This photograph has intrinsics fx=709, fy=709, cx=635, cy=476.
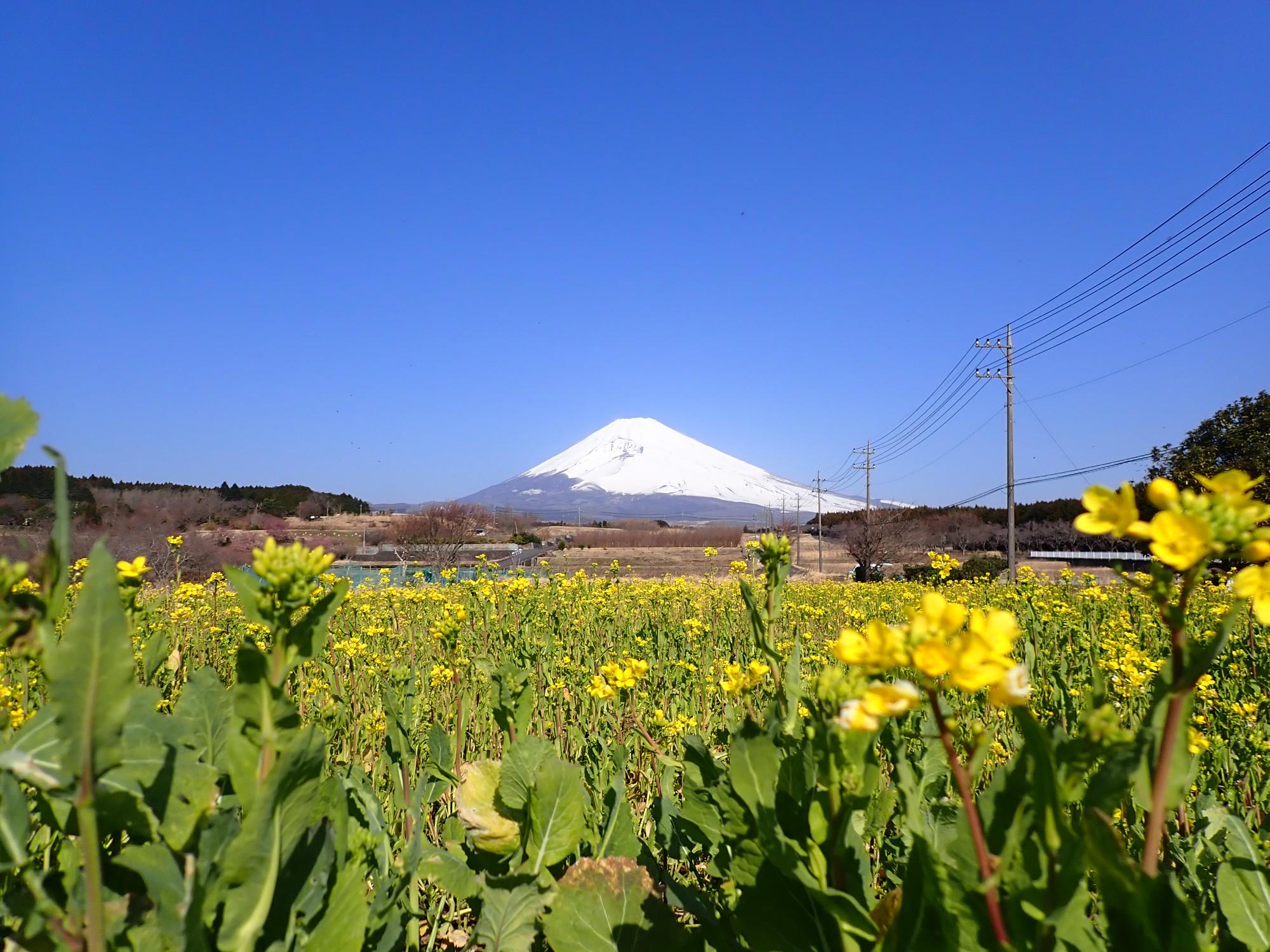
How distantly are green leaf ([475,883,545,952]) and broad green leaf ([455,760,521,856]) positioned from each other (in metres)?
0.11

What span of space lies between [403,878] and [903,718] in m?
1.80

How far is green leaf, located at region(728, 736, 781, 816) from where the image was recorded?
102cm

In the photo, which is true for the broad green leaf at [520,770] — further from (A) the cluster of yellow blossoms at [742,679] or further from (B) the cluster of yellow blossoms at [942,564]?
(B) the cluster of yellow blossoms at [942,564]

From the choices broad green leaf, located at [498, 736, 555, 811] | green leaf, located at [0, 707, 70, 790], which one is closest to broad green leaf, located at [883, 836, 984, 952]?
broad green leaf, located at [498, 736, 555, 811]

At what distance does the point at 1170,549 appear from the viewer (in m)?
0.71

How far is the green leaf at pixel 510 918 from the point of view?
1215mm

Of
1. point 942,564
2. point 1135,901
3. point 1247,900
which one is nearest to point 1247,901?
point 1247,900

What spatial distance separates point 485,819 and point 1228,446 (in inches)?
874

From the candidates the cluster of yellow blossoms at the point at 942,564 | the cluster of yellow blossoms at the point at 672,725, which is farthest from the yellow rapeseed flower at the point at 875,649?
the cluster of yellow blossoms at the point at 942,564

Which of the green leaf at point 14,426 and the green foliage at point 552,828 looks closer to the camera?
the green foliage at point 552,828

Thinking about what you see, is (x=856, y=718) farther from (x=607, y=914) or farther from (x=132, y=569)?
(x=132, y=569)

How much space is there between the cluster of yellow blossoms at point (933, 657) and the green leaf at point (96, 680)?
67 centimetres

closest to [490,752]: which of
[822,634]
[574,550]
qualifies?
[822,634]

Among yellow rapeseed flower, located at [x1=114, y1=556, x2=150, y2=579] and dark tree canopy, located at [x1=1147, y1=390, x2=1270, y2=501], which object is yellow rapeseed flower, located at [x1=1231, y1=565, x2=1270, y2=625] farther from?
dark tree canopy, located at [x1=1147, y1=390, x2=1270, y2=501]
